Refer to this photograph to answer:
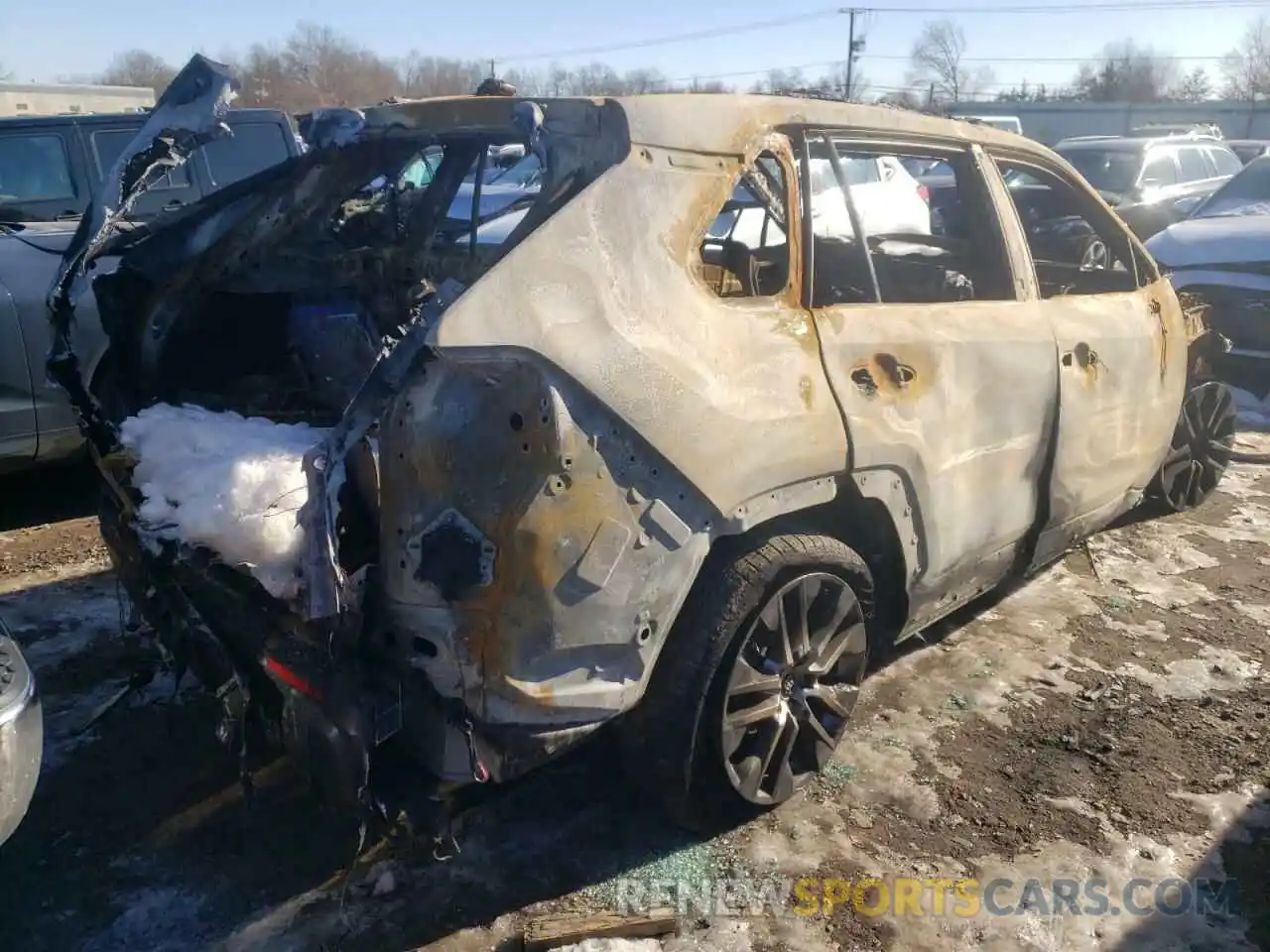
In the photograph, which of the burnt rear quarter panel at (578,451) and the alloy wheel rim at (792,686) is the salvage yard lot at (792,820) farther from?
the burnt rear quarter panel at (578,451)

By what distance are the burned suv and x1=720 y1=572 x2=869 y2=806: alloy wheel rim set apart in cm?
1

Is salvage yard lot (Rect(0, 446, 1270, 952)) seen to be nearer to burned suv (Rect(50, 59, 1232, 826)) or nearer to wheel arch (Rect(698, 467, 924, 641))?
burned suv (Rect(50, 59, 1232, 826))

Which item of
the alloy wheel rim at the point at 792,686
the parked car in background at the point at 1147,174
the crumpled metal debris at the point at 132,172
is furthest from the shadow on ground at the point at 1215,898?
the parked car in background at the point at 1147,174

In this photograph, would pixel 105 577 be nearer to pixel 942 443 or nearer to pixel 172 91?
pixel 172 91

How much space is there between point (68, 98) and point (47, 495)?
387 inches

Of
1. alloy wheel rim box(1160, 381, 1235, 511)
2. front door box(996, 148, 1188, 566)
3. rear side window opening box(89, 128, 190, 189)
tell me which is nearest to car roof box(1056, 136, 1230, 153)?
alloy wheel rim box(1160, 381, 1235, 511)

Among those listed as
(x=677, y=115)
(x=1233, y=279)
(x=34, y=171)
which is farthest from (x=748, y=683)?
(x=1233, y=279)

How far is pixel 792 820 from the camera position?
2.99 meters

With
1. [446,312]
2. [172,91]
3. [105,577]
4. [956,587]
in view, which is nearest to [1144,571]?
[956,587]

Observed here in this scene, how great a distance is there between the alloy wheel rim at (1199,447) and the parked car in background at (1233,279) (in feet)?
6.28

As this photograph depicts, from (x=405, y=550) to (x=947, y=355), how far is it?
5.75 ft

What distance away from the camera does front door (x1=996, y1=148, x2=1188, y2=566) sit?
3693 mm

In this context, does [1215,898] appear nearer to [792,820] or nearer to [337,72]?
[792,820]

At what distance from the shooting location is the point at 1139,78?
6806cm
